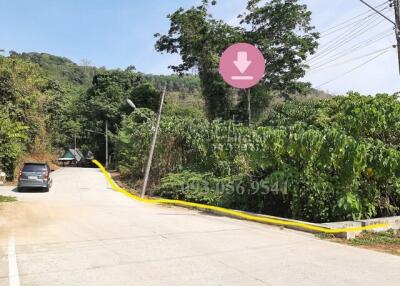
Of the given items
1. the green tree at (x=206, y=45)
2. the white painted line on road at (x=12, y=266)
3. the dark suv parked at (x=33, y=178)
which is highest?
the green tree at (x=206, y=45)

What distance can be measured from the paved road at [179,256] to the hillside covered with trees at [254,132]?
2300 millimetres

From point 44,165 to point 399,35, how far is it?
20.0 meters

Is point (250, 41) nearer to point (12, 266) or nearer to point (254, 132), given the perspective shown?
point (254, 132)

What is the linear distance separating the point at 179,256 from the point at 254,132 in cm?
1223

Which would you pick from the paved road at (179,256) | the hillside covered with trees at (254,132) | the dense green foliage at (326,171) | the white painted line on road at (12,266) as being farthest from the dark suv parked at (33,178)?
the white painted line on road at (12,266)

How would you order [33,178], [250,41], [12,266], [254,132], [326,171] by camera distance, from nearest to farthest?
[12,266] → [326,171] → [254,132] → [33,178] → [250,41]

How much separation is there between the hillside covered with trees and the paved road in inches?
90.5

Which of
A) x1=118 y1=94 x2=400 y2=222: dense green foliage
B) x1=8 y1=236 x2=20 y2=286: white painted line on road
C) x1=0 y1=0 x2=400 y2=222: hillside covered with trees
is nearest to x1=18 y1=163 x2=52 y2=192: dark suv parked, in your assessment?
x1=0 y1=0 x2=400 y2=222: hillside covered with trees

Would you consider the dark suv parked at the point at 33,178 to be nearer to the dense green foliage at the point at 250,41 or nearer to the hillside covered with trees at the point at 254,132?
the hillside covered with trees at the point at 254,132

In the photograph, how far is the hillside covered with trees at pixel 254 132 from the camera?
502 inches

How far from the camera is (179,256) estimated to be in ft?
26.9

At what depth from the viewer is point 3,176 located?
32156 mm

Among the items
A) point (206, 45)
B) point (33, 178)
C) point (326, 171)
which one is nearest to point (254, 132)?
point (326, 171)

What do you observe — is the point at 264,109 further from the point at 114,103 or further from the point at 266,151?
the point at 114,103
